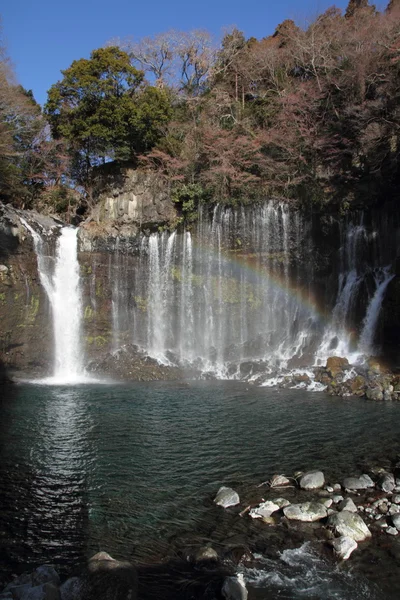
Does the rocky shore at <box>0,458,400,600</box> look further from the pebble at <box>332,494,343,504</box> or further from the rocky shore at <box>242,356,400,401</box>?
the rocky shore at <box>242,356,400,401</box>

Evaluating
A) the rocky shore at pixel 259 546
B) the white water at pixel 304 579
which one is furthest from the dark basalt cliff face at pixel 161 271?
the white water at pixel 304 579

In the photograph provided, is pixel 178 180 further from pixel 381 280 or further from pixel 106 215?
pixel 381 280

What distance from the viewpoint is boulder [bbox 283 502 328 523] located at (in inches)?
343

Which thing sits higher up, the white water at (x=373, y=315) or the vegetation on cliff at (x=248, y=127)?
the vegetation on cliff at (x=248, y=127)

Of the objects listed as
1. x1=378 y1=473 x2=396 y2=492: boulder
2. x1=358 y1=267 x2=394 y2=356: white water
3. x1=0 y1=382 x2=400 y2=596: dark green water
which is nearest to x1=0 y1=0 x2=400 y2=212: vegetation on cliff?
x1=358 y1=267 x2=394 y2=356: white water

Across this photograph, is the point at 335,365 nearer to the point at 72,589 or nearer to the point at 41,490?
the point at 41,490

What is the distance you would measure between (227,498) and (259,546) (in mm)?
1769

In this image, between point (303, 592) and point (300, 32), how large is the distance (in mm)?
37698

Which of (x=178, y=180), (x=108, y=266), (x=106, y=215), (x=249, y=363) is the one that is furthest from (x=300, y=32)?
(x=249, y=363)

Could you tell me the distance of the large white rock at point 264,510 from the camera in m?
8.90

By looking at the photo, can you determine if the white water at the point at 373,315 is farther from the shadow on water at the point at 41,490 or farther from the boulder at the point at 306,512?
the boulder at the point at 306,512

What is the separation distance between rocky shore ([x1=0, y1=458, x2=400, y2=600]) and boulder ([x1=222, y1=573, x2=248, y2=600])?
0.01m

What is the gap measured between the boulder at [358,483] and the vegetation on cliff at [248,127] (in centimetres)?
1964

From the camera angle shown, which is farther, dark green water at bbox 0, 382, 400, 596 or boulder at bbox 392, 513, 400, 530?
dark green water at bbox 0, 382, 400, 596
